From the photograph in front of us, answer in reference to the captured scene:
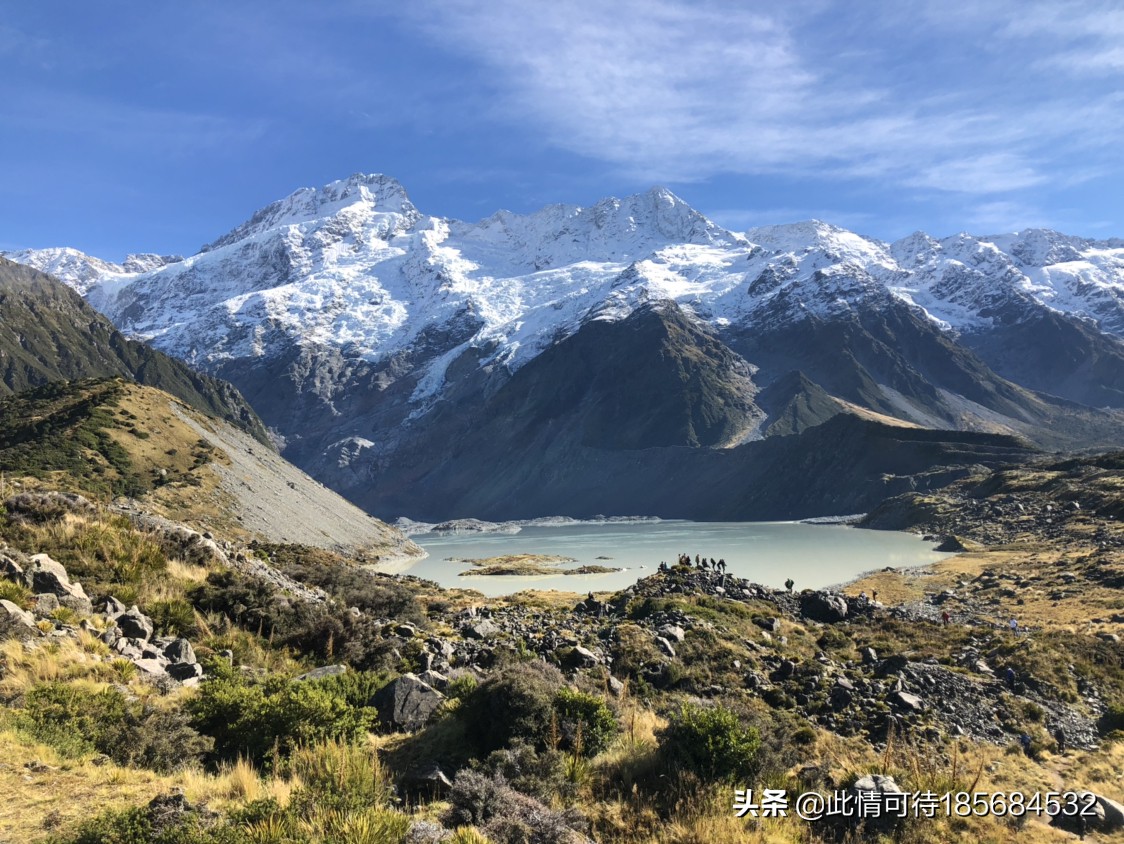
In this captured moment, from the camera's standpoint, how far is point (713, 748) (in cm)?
1072

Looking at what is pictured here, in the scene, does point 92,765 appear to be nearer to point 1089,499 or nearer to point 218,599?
point 218,599

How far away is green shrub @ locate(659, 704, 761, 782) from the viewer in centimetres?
1068

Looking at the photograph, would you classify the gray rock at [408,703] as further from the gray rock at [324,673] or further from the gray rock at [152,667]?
the gray rock at [152,667]

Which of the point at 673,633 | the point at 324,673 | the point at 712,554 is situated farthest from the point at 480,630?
the point at 712,554

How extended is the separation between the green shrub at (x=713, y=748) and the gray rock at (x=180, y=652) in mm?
9453

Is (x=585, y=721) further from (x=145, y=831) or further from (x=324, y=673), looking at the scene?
(x=145, y=831)

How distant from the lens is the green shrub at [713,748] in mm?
10680

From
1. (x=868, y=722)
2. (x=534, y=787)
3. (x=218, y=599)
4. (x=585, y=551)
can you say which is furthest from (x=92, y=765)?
(x=585, y=551)

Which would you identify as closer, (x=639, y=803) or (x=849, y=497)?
(x=639, y=803)

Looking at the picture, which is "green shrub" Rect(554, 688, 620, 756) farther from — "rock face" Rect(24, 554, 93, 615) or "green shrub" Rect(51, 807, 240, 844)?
"rock face" Rect(24, 554, 93, 615)

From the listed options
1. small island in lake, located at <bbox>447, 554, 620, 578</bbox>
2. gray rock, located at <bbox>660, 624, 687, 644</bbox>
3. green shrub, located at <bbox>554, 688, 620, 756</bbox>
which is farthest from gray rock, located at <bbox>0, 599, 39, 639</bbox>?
small island in lake, located at <bbox>447, 554, 620, 578</bbox>

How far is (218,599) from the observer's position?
57.8 ft

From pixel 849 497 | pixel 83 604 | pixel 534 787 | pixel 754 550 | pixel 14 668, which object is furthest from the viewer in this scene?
pixel 849 497

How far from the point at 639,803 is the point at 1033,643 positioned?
73.2 feet
